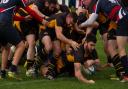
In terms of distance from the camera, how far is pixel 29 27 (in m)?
10.6

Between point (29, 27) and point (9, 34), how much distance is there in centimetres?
113

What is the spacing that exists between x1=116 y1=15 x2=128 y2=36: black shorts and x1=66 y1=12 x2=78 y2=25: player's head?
0.87m

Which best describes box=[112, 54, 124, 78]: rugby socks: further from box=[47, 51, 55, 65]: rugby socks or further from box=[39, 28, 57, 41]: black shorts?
box=[39, 28, 57, 41]: black shorts

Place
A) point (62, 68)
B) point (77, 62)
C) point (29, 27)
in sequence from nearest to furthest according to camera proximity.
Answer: point (77, 62) → point (62, 68) → point (29, 27)

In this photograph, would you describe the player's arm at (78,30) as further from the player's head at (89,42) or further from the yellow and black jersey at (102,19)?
the yellow and black jersey at (102,19)

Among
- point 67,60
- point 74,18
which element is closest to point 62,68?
point 67,60

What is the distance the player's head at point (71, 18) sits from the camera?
31.8 ft

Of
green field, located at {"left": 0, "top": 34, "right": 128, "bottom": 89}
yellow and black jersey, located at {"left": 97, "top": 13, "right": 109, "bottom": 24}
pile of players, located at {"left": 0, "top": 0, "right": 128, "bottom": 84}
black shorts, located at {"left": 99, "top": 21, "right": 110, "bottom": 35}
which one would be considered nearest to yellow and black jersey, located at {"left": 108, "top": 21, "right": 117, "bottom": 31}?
pile of players, located at {"left": 0, "top": 0, "right": 128, "bottom": 84}

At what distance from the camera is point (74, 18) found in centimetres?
970

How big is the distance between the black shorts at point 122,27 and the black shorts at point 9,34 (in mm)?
1905

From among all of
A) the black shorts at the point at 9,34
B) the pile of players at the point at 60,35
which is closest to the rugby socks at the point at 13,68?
the pile of players at the point at 60,35

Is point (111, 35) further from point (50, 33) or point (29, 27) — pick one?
point (29, 27)

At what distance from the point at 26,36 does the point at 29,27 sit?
200mm

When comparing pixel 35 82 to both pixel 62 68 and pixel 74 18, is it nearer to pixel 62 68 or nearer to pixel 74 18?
pixel 62 68
